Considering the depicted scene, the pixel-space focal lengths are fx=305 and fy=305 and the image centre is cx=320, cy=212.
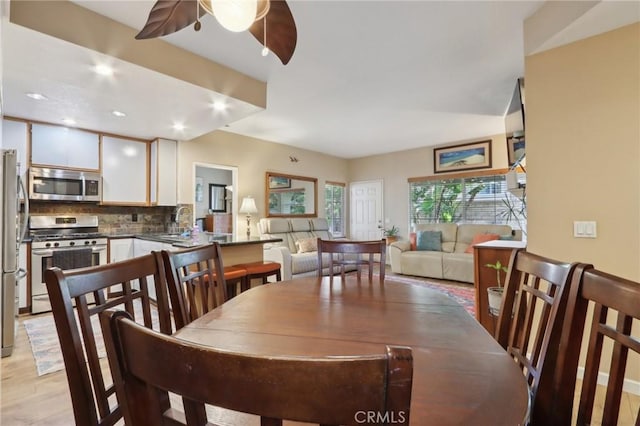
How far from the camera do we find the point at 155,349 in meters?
0.39

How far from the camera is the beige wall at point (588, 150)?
1925 mm

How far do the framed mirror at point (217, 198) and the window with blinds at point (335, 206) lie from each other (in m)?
2.42

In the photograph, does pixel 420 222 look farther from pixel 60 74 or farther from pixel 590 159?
pixel 60 74

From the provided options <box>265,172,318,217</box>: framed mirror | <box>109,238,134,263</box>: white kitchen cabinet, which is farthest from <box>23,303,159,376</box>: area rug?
<box>265,172,318,217</box>: framed mirror

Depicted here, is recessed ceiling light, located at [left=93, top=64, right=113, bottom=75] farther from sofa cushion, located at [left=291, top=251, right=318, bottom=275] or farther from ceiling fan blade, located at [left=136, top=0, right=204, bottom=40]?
sofa cushion, located at [left=291, top=251, right=318, bottom=275]

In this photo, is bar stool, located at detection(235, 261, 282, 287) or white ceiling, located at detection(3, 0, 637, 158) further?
bar stool, located at detection(235, 261, 282, 287)

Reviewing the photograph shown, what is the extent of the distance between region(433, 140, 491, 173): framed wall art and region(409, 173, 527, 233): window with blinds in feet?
0.76

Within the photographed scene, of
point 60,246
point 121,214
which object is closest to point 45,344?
point 60,246

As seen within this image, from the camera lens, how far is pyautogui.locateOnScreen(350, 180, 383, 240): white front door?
716cm

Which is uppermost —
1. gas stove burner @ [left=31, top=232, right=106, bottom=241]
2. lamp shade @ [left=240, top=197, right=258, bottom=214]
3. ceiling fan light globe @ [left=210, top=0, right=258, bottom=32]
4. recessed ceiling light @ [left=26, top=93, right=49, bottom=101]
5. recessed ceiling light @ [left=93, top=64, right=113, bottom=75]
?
recessed ceiling light @ [left=93, top=64, right=113, bottom=75]

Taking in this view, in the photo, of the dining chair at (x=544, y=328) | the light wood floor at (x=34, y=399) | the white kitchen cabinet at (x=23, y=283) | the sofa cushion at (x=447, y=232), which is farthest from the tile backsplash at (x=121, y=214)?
the dining chair at (x=544, y=328)

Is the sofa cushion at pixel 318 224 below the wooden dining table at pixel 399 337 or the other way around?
the other way around

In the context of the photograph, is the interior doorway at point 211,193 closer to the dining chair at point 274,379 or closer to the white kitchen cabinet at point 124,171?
the white kitchen cabinet at point 124,171

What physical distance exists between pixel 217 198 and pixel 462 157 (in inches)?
212
